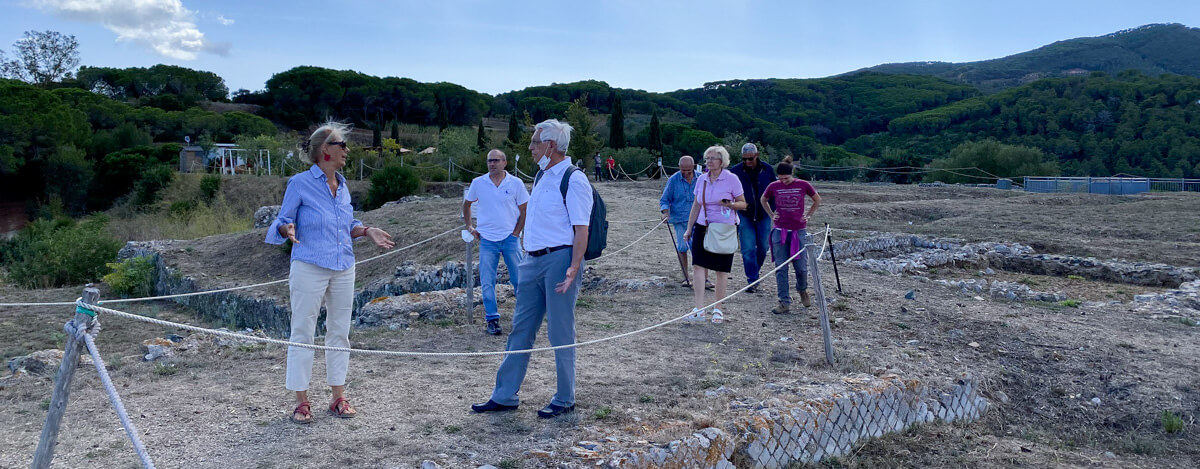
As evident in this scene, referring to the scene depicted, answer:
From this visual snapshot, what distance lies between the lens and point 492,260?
705 centimetres

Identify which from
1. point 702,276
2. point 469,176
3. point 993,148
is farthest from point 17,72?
point 702,276

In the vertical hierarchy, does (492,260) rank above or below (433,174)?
below

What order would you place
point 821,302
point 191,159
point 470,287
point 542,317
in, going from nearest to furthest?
point 542,317 → point 821,302 → point 470,287 → point 191,159

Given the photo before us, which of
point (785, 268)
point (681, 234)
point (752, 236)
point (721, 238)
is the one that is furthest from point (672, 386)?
point (681, 234)

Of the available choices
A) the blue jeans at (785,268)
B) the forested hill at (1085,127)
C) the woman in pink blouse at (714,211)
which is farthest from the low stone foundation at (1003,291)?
the forested hill at (1085,127)

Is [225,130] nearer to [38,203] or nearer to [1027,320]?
[38,203]

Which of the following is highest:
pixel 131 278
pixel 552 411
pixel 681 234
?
pixel 681 234

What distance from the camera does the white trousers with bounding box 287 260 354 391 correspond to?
4.19m

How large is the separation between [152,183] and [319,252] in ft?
118

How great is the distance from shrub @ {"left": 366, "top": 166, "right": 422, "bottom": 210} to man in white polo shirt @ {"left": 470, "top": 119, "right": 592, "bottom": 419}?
23051mm

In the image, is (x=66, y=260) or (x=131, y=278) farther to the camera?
(x=66, y=260)

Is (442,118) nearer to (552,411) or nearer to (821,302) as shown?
(821,302)

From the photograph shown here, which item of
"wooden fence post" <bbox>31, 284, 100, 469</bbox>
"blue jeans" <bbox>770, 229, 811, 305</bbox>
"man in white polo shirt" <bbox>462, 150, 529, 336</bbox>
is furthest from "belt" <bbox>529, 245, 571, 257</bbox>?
"blue jeans" <bbox>770, 229, 811, 305</bbox>

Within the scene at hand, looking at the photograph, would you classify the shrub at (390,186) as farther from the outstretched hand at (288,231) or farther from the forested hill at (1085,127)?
the forested hill at (1085,127)
